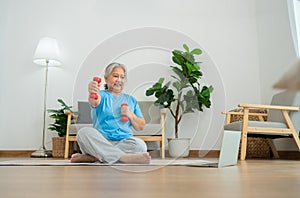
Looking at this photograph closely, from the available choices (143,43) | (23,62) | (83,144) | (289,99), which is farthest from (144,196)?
(23,62)

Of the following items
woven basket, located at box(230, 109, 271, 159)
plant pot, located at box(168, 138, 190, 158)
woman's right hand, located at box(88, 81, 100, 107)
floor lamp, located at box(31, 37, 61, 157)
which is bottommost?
woven basket, located at box(230, 109, 271, 159)

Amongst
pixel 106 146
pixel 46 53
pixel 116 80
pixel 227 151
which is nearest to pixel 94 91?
pixel 116 80

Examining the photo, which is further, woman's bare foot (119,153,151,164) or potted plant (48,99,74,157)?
potted plant (48,99,74,157)

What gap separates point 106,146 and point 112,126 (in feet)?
0.43

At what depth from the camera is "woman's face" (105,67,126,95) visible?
3.89ft

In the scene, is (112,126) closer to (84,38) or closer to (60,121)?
(60,121)

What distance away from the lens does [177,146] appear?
1.09 m

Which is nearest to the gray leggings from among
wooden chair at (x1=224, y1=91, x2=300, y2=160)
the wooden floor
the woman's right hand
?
the woman's right hand

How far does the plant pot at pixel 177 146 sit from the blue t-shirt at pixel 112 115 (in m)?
0.16

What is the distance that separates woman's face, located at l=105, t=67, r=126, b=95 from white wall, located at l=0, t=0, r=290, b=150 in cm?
183

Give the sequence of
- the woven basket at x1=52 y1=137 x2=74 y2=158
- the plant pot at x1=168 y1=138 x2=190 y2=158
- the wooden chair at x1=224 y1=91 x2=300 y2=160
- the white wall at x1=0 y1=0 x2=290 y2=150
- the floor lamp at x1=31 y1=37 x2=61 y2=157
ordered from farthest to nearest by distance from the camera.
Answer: the white wall at x1=0 y1=0 x2=290 y2=150 < the floor lamp at x1=31 y1=37 x2=61 y2=157 < the woven basket at x1=52 y1=137 x2=74 y2=158 < the wooden chair at x1=224 y1=91 x2=300 y2=160 < the plant pot at x1=168 y1=138 x2=190 y2=158

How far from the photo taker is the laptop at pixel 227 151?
119 centimetres

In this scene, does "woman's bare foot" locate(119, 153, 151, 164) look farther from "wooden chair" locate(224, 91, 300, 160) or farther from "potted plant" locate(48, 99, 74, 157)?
"potted plant" locate(48, 99, 74, 157)

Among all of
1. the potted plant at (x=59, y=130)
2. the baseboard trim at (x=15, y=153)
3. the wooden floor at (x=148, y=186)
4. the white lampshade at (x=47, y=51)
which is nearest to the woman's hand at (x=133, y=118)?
the wooden floor at (x=148, y=186)
